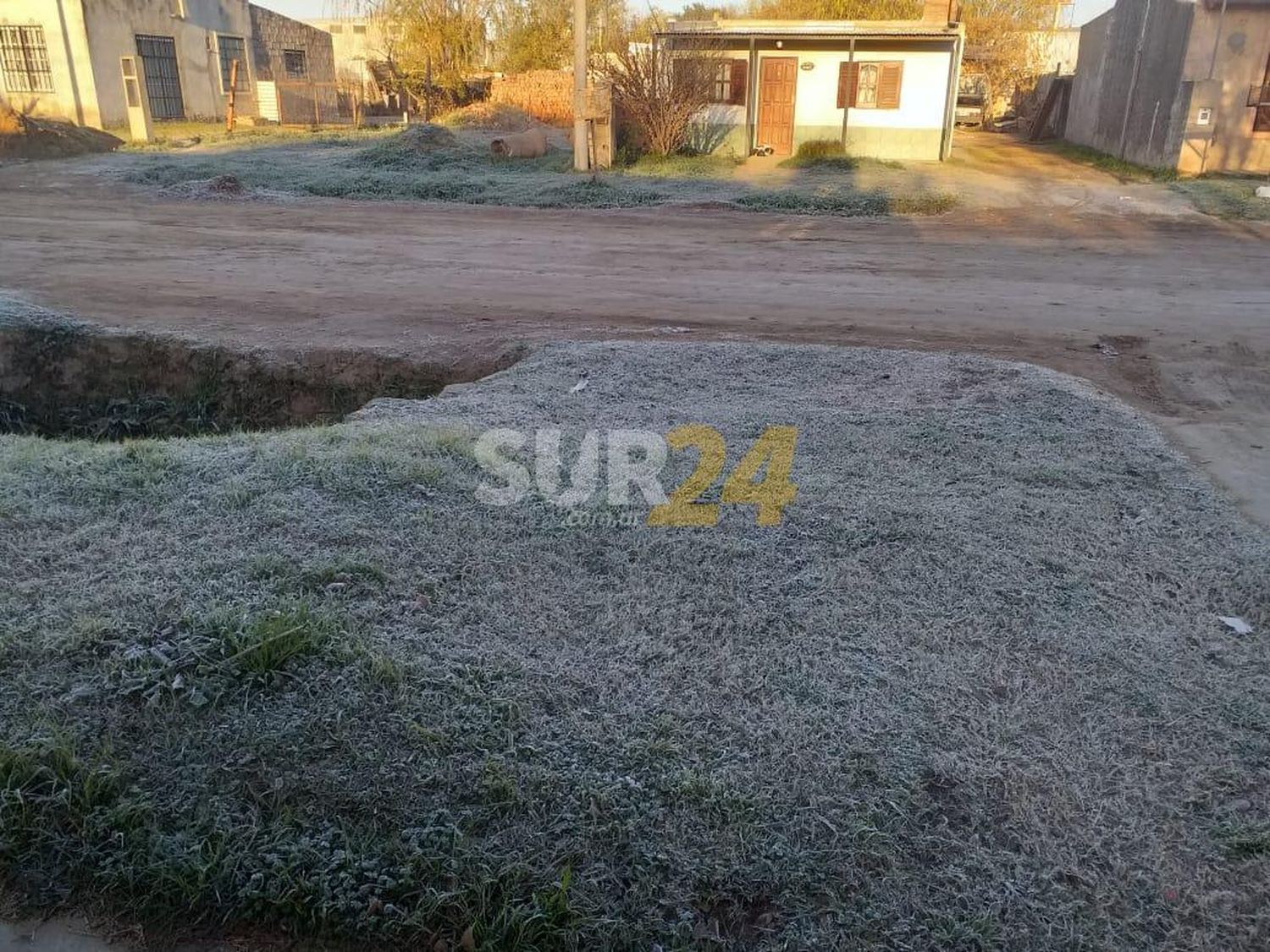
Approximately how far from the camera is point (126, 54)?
28250 mm

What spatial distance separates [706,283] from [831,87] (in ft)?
51.4

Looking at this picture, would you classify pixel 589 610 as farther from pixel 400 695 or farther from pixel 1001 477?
pixel 1001 477

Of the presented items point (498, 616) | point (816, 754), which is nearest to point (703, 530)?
point (498, 616)

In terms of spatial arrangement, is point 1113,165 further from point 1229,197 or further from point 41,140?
point 41,140

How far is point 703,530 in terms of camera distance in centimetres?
405

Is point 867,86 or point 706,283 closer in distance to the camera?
point 706,283

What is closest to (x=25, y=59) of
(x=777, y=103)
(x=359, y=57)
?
(x=359, y=57)

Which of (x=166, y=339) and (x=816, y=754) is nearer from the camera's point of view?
(x=816, y=754)

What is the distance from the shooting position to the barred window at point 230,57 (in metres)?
33.1

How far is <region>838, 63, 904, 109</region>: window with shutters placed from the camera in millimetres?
23234

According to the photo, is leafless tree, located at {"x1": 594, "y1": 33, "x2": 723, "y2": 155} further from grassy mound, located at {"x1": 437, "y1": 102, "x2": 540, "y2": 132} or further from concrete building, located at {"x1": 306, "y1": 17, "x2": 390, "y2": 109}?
concrete building, located at {"x1": 306, "y1": 17, "x2": 390, "y2": 109}

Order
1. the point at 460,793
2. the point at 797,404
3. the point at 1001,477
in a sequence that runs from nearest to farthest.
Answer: the point at 460,793 → the point at 1001,477 → the point at 797,404

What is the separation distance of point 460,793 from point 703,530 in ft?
5.87

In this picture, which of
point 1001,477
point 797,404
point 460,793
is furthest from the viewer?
point 797,404
